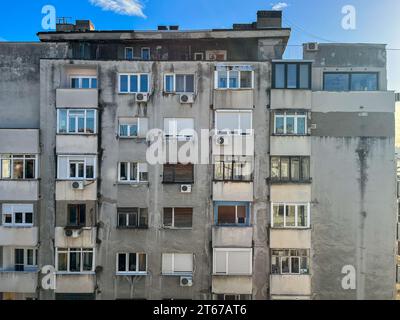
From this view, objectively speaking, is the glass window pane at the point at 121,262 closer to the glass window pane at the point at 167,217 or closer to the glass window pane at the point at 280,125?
→ the glass window pane at the point at 167,217

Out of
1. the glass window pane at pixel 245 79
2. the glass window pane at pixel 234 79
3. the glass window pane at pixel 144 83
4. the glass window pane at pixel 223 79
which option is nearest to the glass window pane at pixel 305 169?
the glass window pane at pixel 245 79

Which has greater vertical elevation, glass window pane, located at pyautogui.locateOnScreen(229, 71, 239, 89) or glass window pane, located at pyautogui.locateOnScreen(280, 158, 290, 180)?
glass window pane, located at pyautogui.locateOnScreen(229, 71, 239, 89)

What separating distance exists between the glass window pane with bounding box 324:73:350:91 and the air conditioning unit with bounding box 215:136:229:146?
630 cm

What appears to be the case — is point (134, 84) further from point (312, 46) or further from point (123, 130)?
point (312, 46)

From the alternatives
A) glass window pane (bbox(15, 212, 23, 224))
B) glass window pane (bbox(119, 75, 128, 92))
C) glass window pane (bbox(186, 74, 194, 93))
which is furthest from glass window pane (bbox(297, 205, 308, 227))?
glass window pane (bbox(15, 212, 23, 224))

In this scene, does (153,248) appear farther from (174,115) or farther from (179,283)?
(174,115)

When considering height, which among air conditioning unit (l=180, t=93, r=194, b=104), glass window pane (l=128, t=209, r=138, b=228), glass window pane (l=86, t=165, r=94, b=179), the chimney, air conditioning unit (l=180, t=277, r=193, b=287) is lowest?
air conditioning unit (l=180, t=277, r=193, b=287)

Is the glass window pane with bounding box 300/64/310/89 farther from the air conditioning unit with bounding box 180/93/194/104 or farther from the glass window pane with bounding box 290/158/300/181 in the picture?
the air conditioning unit with bounding box 180/93/194/104

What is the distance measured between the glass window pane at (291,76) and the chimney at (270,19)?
3260mm

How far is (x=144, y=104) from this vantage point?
1781cm

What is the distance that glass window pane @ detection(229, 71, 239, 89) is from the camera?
17.8m

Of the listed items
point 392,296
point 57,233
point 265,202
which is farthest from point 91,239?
point 392,296

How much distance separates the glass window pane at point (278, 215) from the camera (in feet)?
57.6
